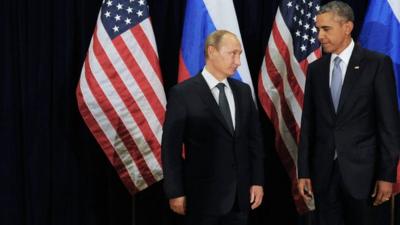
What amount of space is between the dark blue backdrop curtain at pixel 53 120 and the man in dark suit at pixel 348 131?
1.44m

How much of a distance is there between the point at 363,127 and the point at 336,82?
27 centimetres

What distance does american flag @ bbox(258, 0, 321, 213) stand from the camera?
359cm

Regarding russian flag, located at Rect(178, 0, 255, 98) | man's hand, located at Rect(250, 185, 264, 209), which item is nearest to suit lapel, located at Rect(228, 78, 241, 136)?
man's hand, located at Rect(250, 185, 264, 209)

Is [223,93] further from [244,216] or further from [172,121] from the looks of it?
[244,216]

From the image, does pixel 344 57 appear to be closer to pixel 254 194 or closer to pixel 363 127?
pixel 363 127

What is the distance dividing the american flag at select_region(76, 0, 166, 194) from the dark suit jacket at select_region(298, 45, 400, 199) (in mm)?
1119

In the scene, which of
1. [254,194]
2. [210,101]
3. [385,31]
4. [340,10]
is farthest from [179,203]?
[385,31]

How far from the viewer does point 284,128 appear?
360 centimetres

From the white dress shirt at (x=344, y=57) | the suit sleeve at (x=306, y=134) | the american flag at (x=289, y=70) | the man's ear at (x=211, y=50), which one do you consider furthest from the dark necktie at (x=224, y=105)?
the american flag at (x=289, y=70)

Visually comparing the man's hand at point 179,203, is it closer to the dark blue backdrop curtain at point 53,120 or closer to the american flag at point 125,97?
the american flag at point 125,97

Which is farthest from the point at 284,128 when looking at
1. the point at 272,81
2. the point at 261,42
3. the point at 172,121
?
the point at 172,121

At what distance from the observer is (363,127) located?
266 cm

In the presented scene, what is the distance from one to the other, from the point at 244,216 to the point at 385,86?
914 millimetres

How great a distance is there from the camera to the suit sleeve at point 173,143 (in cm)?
253
